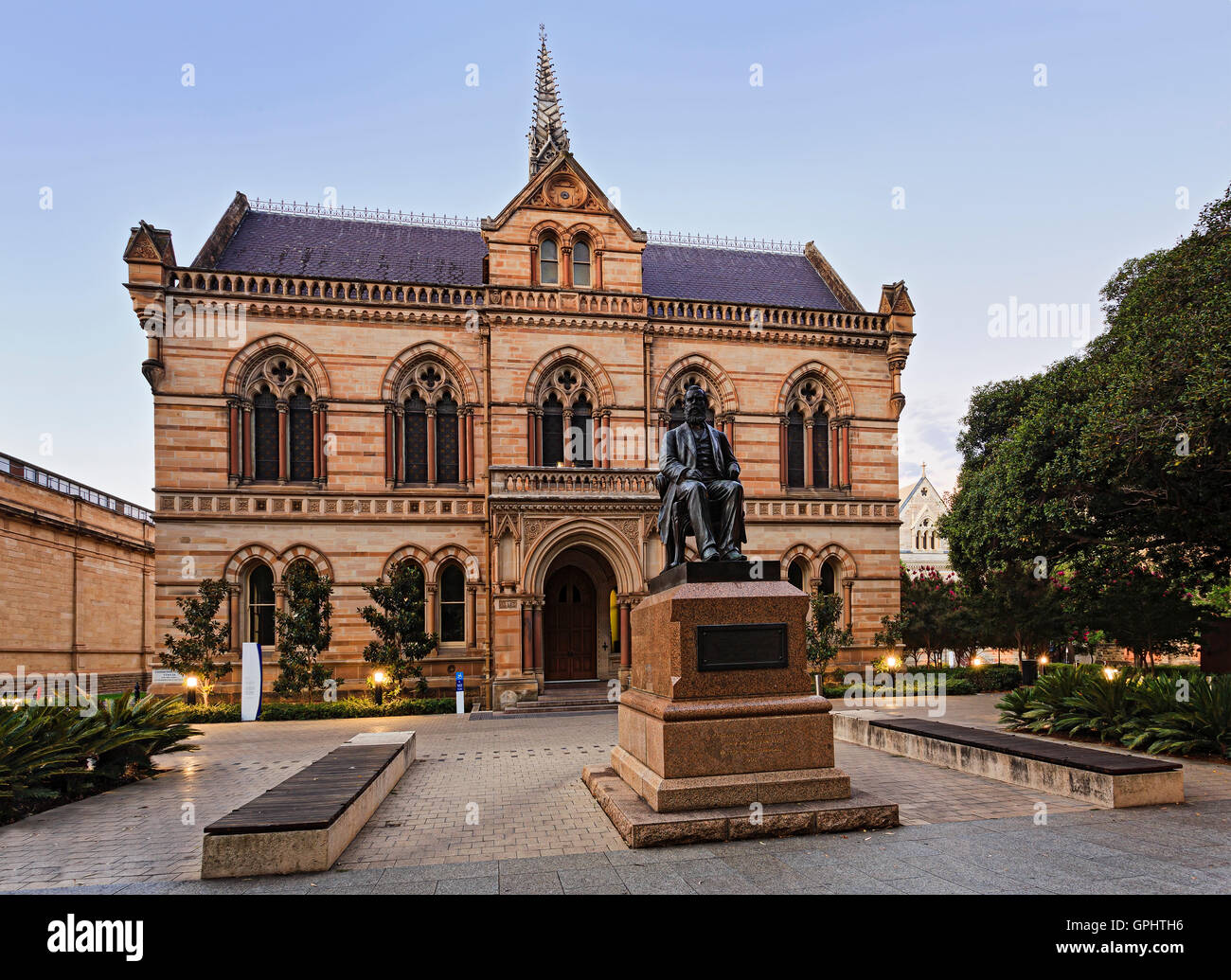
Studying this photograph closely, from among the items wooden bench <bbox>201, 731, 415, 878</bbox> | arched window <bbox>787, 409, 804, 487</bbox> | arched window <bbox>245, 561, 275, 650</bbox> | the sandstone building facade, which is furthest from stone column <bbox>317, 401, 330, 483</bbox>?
wooden bench <bbox>201, 731, 415, 878</bbox>

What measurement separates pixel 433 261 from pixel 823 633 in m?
18.1

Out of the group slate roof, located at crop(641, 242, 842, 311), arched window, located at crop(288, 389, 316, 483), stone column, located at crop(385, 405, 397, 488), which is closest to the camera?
arched window, located at crop(288, 389, 316, 483)

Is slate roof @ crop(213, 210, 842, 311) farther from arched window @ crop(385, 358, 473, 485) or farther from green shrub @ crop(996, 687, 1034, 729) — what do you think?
green shrub @ crop(996, 687, 1034, 729)

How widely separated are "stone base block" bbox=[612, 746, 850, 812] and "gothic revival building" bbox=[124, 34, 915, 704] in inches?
567

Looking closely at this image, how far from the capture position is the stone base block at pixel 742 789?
7070 millimetres

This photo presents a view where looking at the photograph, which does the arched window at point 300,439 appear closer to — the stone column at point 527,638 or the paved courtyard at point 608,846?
the stone column at point 527,638

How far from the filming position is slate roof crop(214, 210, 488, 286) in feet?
80.3

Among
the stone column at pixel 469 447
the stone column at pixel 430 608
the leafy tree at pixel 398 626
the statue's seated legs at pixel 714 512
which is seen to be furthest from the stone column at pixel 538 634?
the statue's seated legs at pixel 714 512

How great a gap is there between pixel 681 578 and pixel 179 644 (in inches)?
657

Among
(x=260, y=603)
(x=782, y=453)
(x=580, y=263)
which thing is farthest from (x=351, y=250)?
(x=782, y=453)

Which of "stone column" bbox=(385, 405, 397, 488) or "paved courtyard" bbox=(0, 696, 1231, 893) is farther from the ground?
"stone column" bbox=(385, 405, 397, 488)

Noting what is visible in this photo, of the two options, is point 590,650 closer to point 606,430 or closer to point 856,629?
point 606,430

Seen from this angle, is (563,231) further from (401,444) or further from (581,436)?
(401,444)
